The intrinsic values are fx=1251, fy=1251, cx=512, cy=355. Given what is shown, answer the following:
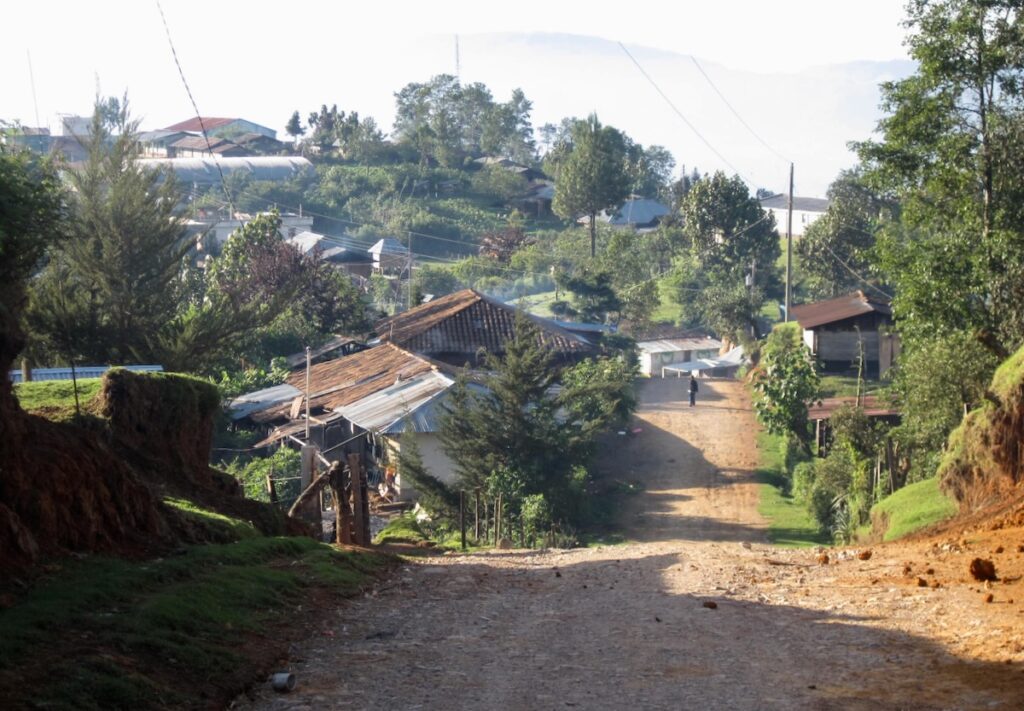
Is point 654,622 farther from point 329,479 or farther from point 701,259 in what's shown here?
point 701,259

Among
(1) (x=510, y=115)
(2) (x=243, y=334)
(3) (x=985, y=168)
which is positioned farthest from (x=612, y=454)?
(1) (x=510, y=115)

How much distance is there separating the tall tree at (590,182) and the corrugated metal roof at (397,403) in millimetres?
43818

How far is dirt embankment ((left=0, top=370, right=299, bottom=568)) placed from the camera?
11.5 meters

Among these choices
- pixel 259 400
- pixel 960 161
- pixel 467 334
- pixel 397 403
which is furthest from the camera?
pixel 467 334

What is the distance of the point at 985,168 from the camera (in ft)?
80.8

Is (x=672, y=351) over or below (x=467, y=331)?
below

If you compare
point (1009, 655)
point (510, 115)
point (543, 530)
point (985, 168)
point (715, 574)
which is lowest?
point (543, 530)

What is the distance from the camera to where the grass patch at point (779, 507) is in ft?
93.6

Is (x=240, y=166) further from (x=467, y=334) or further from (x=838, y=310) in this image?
(x=838, y=310)

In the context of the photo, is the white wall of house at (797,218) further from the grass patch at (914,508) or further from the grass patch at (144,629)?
the grass patch at (144,629)

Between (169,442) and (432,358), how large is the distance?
1078 inches

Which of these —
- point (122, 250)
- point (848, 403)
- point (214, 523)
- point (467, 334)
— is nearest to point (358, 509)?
point (214, 523)

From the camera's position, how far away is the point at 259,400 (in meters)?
39.3

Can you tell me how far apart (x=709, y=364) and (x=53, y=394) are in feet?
135
